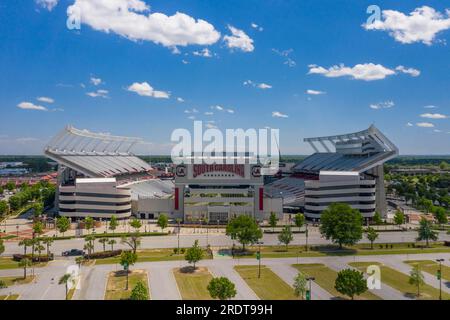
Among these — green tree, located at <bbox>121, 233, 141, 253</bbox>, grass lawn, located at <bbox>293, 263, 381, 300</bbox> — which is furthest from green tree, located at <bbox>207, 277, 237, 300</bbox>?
green tree, located at <bbox>121, 233, 141, 253</bbox>

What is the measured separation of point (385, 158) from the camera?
96.2 m

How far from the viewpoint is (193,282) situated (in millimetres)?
44875

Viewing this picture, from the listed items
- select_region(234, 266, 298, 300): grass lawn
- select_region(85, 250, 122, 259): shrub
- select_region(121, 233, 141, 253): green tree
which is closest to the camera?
select_region(234, 266, 298, 300): grass lawn

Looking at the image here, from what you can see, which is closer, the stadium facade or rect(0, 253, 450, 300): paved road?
rect(0, 253, 450, 300): paved road

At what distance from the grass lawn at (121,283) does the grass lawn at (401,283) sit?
1249 inches

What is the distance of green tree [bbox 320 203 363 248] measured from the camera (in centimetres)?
5960

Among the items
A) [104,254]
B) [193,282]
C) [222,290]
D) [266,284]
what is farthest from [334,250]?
[104,254]

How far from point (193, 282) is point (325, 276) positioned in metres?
18.1

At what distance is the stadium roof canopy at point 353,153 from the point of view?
96938mm

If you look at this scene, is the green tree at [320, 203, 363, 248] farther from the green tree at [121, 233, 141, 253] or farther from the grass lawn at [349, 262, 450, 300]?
the green tree at [121, 233, 141, 253]

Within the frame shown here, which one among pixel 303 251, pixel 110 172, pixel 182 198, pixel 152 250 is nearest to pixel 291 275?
pixel 303 251

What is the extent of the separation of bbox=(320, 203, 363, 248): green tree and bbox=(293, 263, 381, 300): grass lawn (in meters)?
9.70
